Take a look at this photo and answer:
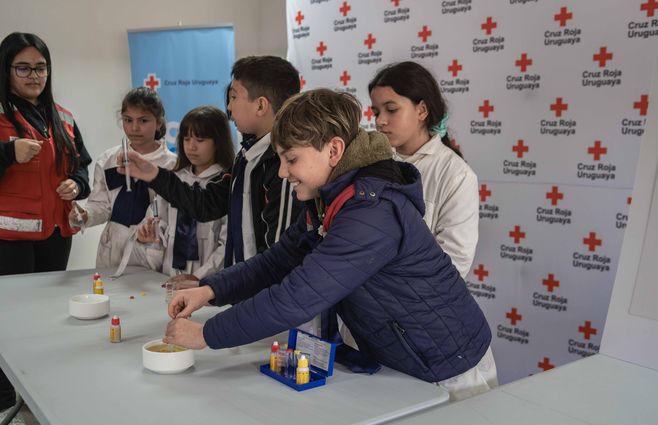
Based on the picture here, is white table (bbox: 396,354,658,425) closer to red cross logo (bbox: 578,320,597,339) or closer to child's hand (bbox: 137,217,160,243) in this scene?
red cross logo (bbox: 578,320,597,339)

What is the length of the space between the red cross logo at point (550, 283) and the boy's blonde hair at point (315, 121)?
1779 mm

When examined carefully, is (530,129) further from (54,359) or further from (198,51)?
(198,51)

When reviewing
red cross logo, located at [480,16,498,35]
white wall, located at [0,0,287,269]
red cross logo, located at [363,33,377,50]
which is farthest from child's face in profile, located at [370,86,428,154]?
white wall, located at [0,0,287,269]

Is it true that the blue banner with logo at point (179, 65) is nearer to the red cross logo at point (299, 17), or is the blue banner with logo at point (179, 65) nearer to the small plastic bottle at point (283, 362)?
the red cross logo at point (299, 17)

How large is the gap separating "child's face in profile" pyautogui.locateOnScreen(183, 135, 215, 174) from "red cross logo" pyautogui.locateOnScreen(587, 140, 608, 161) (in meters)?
1.65

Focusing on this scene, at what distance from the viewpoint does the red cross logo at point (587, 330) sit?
2.69 metres

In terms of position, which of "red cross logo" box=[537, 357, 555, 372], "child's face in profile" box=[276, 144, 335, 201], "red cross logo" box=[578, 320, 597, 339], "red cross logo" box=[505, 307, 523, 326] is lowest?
"red cross logo" box=[537, 357, 555, 372]

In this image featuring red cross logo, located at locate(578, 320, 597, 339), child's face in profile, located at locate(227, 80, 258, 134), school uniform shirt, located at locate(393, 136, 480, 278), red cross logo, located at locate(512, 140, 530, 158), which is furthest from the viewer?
red cross logo, located at locate(512, 140, 530, 158)

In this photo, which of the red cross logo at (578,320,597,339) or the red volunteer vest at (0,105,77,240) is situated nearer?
the red cross logo at (578,320,597,339)

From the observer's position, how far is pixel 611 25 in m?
2.58

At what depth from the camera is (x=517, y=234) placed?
2.96m

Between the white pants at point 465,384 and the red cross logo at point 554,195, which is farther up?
the red cross logo at point 554,195

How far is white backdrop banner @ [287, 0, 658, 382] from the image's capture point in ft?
8.46

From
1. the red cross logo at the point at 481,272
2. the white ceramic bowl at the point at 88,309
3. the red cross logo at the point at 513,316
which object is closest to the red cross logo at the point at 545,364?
the red cross logo at the point at 513,316
